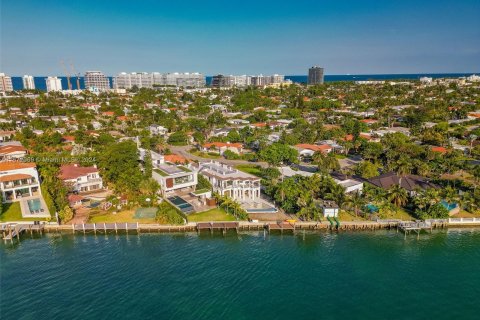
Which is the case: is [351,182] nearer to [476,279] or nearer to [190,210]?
[476,279]

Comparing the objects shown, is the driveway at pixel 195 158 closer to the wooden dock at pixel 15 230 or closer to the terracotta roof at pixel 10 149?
the terracotta roof at pixel 10 149

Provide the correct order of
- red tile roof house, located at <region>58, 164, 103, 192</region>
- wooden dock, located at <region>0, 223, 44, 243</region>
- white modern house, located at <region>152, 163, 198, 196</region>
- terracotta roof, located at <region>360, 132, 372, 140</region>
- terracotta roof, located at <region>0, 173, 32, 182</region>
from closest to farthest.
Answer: wooden dock, located at <region>0, 223, 44, 243</region> < terracotta roof, located at <region>0, 173, 32, 182</region> < white modern house, located at <region>152, 163, 198, 196</region> < red tile roof house, located at <region>58, 164, 103, 192</region> < terracotta roof, located at <region>360, 132, 372, 140</region>

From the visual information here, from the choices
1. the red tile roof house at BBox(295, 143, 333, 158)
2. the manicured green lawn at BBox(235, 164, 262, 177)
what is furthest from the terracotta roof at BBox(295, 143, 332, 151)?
the manicured green lawn at BBox(235, 164, 262, 177)

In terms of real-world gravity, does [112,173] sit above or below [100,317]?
above

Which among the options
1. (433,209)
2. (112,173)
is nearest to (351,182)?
(433,209)

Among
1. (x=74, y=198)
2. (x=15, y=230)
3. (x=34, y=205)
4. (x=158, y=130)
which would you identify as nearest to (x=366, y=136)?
(x=158, y=130)

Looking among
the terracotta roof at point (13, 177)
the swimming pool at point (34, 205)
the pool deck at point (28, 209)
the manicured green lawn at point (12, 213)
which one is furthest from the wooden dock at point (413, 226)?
the terracotta roof at point (13, 177)

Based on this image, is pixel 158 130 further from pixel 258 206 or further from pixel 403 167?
pixel 403 167

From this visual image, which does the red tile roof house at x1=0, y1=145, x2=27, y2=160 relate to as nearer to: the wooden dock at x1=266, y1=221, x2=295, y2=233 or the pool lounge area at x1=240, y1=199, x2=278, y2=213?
the pool lounge area at x1=240, y1=199, x2=278, y2=213
